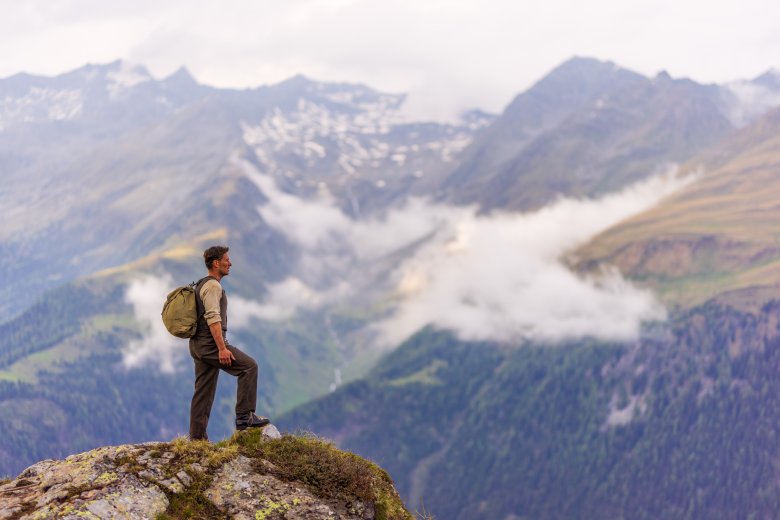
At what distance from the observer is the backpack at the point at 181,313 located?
2797cm

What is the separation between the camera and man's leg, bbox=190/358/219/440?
95.6 feet

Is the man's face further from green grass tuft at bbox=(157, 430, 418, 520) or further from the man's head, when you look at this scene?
green grass tuft at bbox=(157, 430, 418, 520)

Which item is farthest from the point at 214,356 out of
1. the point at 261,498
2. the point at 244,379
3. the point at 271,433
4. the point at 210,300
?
the point at 261,498

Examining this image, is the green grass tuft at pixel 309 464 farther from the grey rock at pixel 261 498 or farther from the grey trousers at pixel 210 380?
the grey trousers at pixel 210 380

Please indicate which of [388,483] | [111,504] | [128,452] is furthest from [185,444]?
[388,483]

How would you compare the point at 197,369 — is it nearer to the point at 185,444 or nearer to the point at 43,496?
the point at 185,444

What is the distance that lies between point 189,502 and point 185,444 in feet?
8.80

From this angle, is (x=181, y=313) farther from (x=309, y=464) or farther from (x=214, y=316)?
(x=309, y=464)

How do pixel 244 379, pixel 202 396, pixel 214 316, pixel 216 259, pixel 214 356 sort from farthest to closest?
pixel 202 396 < pixel 244 379 < pixel 216 259 < pixel 214 356 < pixel 214 316

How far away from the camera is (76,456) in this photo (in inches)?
1066

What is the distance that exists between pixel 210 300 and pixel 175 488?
584cm

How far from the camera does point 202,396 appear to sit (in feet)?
96.6

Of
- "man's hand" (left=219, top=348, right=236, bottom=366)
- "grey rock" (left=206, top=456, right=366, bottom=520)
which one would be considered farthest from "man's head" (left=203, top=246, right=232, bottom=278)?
"grey rock" (left=206, top=456, right=366, bottom=520)

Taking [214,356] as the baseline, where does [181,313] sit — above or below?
above
